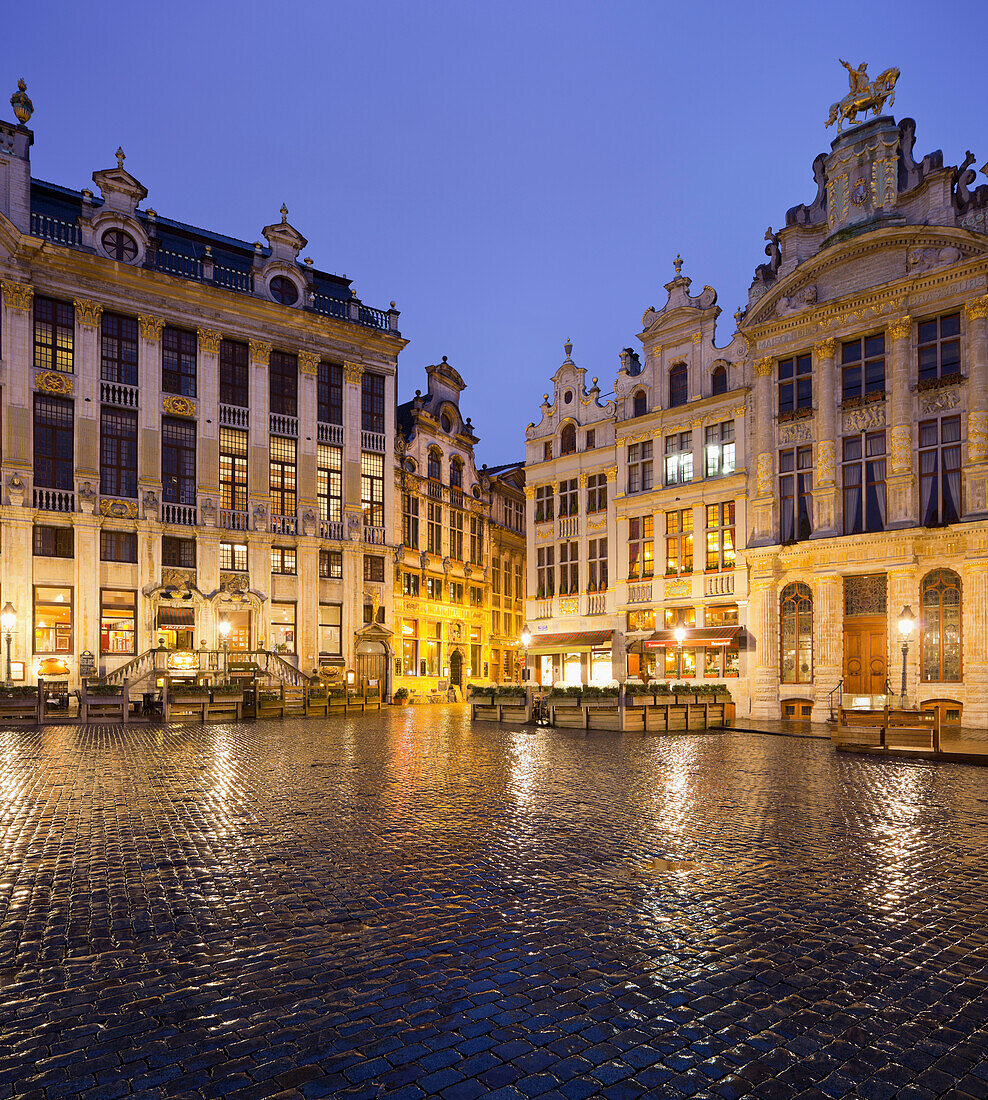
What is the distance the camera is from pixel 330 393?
45031 millimetres

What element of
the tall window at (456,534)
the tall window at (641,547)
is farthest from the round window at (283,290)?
the tall window at (641,547)

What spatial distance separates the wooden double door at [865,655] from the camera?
101 ft

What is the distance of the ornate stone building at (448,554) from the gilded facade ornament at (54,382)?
17680mm

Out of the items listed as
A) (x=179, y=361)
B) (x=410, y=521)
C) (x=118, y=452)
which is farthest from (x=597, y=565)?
(x=118, y=452)

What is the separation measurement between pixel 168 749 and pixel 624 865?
1359 centimetres

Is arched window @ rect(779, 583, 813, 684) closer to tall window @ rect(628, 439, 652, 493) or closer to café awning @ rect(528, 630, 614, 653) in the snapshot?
café awning @ rect(528, 630, 614, 653)

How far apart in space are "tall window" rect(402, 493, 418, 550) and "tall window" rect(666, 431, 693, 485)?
16.9 meters

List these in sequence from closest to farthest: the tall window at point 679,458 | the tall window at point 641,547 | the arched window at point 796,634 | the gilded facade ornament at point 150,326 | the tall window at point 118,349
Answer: the arched window at point 796,634, the tall window at point 679,458, the tall window at point 118,349, the gilded facade ornament at point 150,326, the tall window at point 641,547

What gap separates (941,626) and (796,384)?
11.8 m

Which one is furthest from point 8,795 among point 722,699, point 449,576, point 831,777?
point 449,576

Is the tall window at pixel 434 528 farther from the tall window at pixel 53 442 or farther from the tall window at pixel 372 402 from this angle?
the tall window at pixel 53 442

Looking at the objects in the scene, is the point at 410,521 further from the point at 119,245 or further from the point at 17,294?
the point at 17,294

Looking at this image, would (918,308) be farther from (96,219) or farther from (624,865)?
(96,219)

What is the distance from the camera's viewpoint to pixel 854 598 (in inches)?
1259
